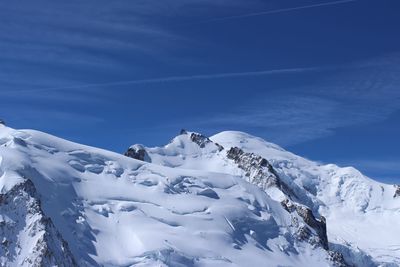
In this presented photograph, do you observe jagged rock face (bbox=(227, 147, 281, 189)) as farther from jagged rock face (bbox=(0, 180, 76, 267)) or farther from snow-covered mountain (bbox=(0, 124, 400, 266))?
jagged rock face (bbox=(0, 180, 76, 267))

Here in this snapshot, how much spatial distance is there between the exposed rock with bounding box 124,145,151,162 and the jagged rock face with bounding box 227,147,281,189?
21.7 meters

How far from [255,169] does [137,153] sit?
Answer: 28.2m

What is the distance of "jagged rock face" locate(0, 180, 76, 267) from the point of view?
8888 cm

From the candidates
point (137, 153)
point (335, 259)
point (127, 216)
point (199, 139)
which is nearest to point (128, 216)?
point (127, 216)

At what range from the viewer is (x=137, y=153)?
174625 mm

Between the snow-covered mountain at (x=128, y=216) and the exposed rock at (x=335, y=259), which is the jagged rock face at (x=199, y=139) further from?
the exposed rock at (x=335, y=259)

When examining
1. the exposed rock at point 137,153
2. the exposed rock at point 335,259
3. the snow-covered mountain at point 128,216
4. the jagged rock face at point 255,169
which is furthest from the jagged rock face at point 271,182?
the exposed rock at point 137,153

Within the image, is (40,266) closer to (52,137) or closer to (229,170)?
(52,137)

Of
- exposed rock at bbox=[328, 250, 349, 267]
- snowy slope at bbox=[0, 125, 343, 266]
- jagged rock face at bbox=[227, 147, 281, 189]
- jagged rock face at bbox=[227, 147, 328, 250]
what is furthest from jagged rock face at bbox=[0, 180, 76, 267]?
jagged rock face at bbox=[227, 147, 281, 189]

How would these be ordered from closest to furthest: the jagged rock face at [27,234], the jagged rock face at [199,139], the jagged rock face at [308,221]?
the jagged rock face at [27,234]
the jagged rock face at [308,221]
the jagged rock face at [199,139]

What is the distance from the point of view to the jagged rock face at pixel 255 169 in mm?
169625

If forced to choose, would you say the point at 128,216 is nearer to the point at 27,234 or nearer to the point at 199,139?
the point at 27,234

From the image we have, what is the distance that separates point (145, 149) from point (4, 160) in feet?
251

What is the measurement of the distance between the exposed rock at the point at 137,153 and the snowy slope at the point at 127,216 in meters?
41.4
